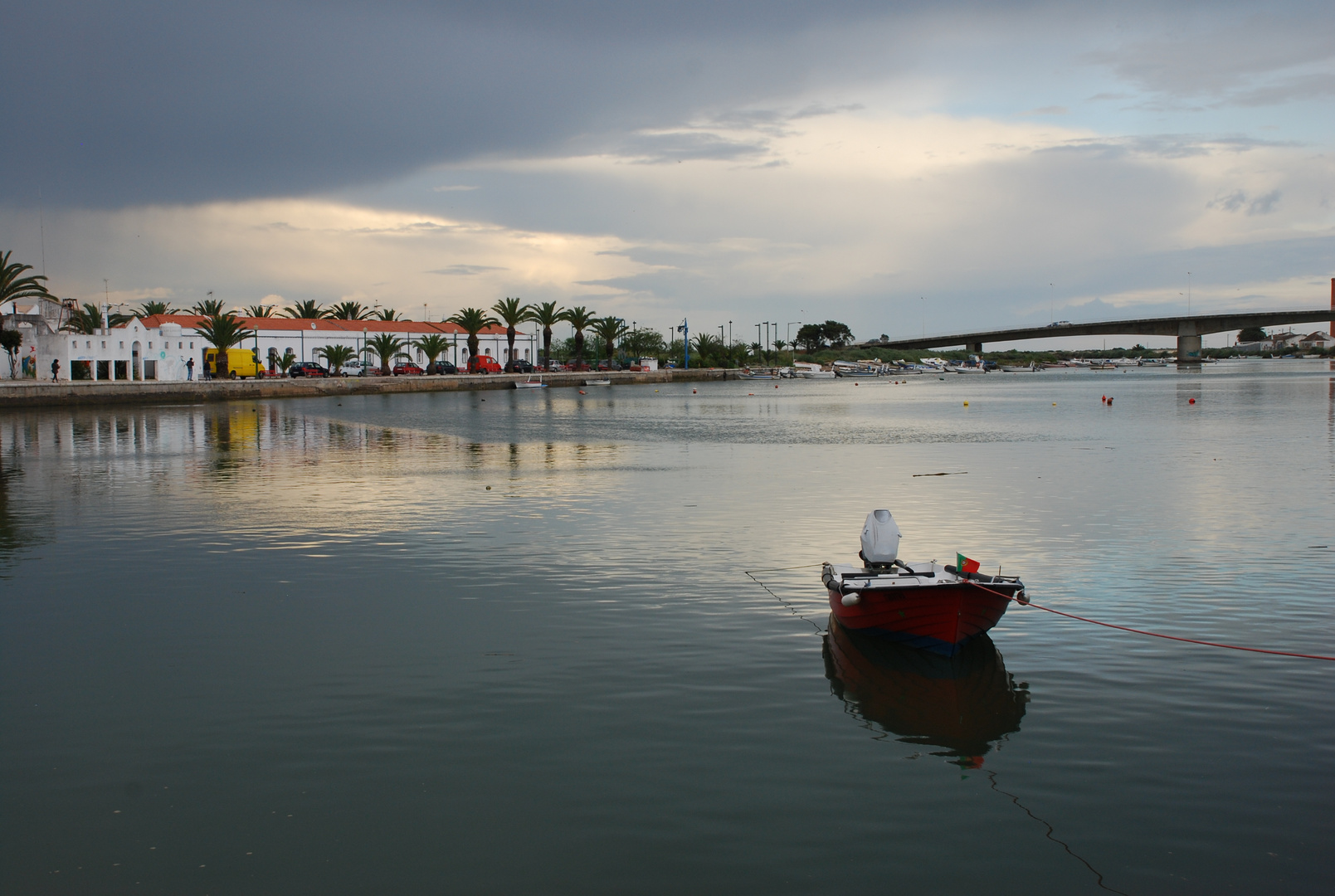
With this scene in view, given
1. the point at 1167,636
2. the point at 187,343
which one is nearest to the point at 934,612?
the point at 1167,636

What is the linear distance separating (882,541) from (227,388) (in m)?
78.0

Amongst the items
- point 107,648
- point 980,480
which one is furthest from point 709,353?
point 107,648

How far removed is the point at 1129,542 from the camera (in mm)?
17312

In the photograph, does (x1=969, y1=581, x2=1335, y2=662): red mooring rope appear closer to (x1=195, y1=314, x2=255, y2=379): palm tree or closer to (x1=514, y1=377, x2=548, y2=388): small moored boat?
(x1=195, y1=314, x2=255, y2=379): palm tree

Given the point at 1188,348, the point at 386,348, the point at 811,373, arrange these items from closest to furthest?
the point at 386,348
the point at 1188,348
the point at 811,373

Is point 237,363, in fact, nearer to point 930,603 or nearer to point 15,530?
point 15,530

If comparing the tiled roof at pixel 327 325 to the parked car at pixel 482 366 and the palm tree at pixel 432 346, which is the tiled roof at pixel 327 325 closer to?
the palm tree at pixel 432 346

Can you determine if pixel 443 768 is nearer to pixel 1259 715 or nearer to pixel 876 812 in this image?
pixel 876 812

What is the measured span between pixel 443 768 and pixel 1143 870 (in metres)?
5.03

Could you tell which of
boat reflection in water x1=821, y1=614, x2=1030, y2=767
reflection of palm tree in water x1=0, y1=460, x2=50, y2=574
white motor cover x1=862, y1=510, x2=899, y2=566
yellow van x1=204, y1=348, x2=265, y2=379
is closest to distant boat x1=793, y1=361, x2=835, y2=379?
yellow van x1=204, y1=348, x2=265, y2=379

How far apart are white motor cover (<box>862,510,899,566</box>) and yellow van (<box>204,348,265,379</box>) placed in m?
90.3

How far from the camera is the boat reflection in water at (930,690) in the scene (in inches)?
345

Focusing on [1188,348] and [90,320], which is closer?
[90,320]

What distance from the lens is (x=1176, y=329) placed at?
5851 inches
